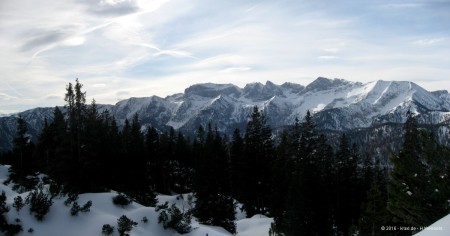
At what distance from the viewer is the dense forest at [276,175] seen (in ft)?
66.9

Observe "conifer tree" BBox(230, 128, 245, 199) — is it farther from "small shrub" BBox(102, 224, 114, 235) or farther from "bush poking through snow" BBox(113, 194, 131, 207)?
"small shrub" BBox(102, 224, 114, 235)

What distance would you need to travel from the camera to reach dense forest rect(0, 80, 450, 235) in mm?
20406

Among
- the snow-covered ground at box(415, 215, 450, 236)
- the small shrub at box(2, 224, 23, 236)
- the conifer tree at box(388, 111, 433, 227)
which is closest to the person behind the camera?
the snow-covered ground at box(415, 215, 450, 236)

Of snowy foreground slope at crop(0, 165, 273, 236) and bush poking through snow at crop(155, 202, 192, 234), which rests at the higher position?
snowy foreground slope at crop(0, 165, 273, 236)

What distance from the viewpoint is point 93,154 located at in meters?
37.8

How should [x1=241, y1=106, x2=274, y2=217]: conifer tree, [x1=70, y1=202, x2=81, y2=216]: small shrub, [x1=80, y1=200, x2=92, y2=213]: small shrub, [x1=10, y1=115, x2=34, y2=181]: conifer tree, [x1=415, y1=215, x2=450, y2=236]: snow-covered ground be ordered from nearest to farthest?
[x1=415, y1=215, x2=450, y2=236]: snow-covered ground < [x1=70, y1=202, x2=81, y2=216]: small shrub < [x1=80, y1=200, x2=92, y2=213]: small shrub < [x1=241, y1=106, x2=274, y2=217]: conifer tree < [x1=10, y1=115, x2=34, y2=181]: conifer tree

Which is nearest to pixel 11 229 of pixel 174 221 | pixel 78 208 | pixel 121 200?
pixel 78 208

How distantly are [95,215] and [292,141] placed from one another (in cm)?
2716

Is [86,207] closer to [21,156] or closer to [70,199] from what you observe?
[70,199]

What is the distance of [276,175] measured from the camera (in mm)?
42938

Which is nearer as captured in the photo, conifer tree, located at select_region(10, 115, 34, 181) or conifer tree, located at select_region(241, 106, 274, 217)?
conifer tree, located at select_region(241, 106, 274, 217)

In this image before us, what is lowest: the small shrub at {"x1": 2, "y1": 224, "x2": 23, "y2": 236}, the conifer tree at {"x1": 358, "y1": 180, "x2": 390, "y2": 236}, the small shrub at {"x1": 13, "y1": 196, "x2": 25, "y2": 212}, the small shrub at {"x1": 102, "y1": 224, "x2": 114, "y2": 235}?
the conifer tree at {"x1": 358, "y1": 180, "x2": 390, "y2": 236}

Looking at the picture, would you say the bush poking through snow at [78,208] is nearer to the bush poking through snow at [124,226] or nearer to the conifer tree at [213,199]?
the bush poking through snow at [124,226]

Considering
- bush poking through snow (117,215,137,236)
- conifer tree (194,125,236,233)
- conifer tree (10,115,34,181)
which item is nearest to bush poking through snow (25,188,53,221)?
bush poking through snow (117,215,137,236)
